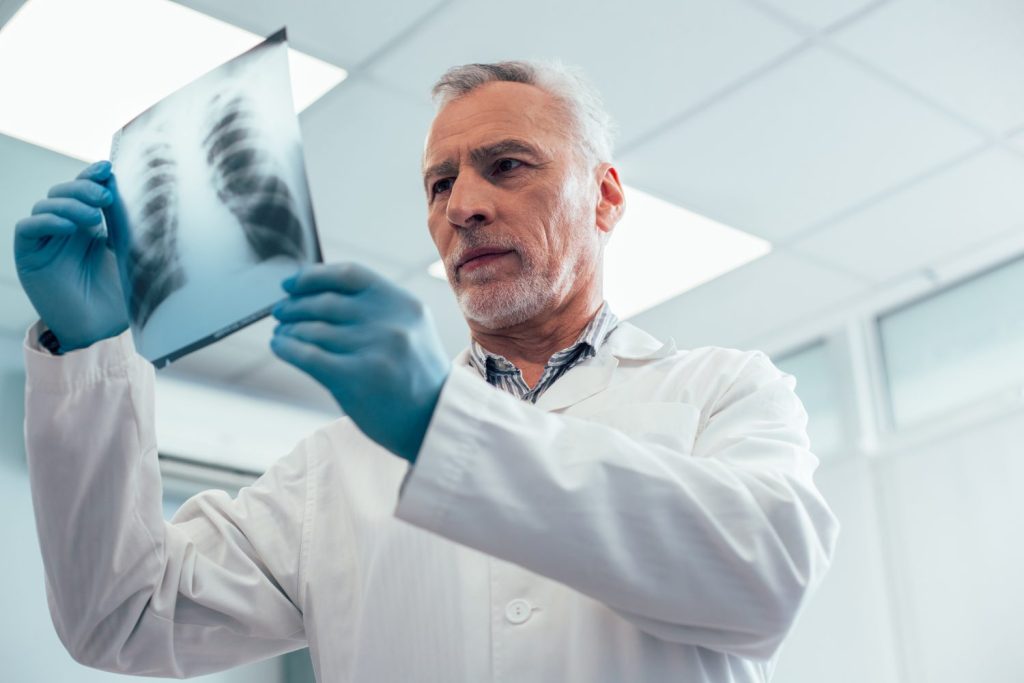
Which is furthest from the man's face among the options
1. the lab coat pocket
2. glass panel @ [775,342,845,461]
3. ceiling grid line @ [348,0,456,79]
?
glass panel @ [775,342,845,461]

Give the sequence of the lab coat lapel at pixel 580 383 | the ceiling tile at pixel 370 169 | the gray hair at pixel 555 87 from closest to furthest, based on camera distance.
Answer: the lab coat lapel at pixel 580 383 → the gray hair at pixel 555 87 → the ceiling tile at pixel 370 169

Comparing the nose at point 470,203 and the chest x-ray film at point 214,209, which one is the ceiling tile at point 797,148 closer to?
the nose at point 470,203

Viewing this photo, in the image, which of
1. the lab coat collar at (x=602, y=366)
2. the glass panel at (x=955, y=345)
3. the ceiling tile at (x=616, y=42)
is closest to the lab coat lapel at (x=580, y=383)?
the lab coat collar at (x=602, y=366)

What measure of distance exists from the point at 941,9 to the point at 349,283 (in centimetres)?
216

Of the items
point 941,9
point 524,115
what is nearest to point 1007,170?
point 941,9

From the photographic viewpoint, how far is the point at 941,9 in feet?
8.54

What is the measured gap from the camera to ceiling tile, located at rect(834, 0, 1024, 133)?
2.62m

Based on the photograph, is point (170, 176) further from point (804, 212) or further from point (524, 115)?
point (804, 212)

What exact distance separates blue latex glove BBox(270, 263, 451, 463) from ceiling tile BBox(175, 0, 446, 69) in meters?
1.80

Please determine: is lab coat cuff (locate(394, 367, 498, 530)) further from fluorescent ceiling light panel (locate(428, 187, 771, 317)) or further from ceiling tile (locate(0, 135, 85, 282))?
fluorescent ceiling light panel (locate(428, 187, 771, 317))

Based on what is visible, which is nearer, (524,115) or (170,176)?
(170,176)

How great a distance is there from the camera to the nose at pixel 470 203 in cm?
138

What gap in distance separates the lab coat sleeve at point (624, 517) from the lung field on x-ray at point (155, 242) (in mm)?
304

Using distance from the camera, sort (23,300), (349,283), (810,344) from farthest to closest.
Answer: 1. (810,344)
2. (23,300)
3. (349,283)
